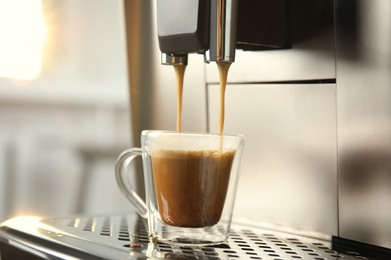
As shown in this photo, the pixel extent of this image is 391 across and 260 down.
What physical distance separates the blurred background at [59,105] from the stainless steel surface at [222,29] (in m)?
2.24

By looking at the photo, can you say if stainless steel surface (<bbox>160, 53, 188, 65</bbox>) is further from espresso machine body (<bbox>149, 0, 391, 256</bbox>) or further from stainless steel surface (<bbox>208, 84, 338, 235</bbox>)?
stainless steel surface (<bbox>208, 84, 338, 235</bbox>)

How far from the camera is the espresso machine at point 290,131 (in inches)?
23.4

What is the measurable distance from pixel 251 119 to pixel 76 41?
2476mm

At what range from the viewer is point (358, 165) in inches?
24.8

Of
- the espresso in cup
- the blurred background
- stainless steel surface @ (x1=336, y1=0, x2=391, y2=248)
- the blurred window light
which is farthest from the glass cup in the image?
the blurred window light

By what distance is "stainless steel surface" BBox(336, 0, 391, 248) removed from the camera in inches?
23.6

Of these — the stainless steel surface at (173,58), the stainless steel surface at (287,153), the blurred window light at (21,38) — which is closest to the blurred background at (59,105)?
the blurred window light at (21,38)

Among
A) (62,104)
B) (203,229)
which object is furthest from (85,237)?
(62,104)

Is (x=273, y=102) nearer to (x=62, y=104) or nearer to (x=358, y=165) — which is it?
(x=358, y=165)

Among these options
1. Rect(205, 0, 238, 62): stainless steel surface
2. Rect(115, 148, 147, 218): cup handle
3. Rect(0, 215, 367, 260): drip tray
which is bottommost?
Rect(0, 215, 367, 260): drip tray

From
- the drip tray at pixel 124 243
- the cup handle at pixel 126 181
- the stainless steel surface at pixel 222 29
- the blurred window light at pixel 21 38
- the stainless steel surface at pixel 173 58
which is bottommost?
the drip tray at pixel 124 243

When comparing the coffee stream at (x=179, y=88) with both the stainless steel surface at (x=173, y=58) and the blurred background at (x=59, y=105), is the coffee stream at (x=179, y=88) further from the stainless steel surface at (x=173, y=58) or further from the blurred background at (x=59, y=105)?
the blurred background at (x=59, y=105)

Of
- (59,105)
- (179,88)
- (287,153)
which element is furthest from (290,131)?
(59,105)

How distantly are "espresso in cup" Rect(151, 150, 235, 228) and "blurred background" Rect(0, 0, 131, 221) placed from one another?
2.20m
